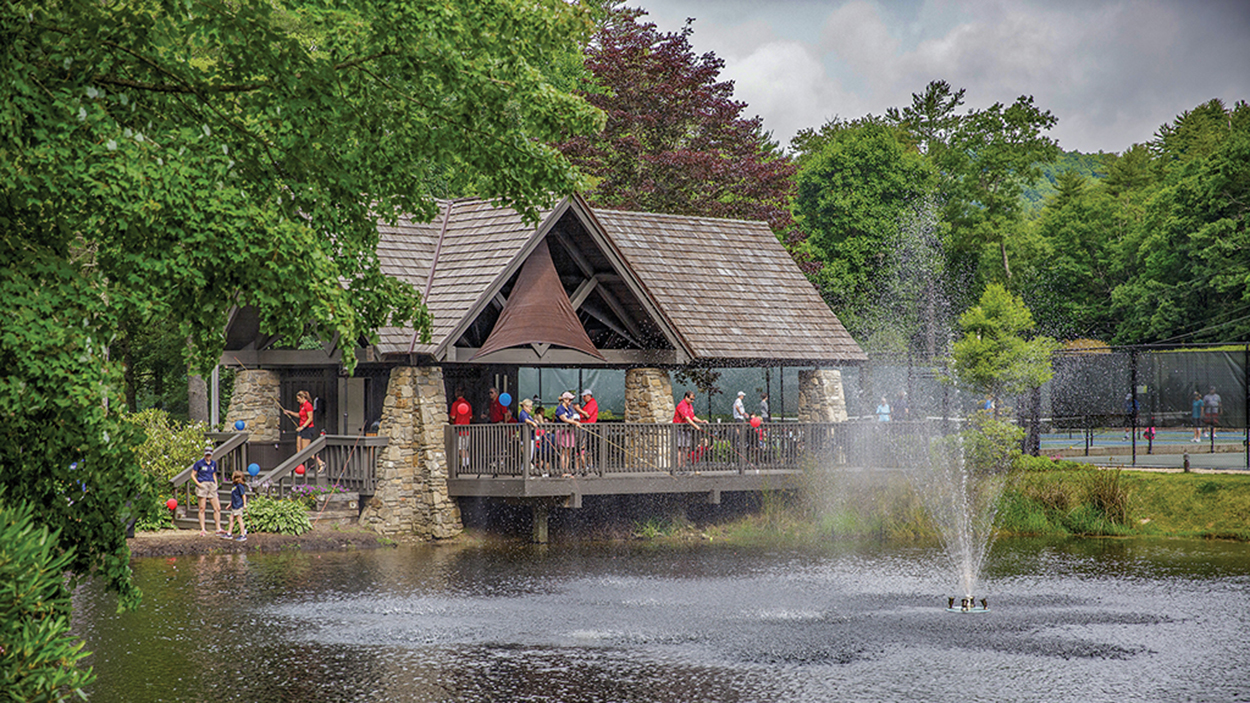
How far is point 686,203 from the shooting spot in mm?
40344

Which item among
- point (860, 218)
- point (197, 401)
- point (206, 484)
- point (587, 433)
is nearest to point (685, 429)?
point (587, 433)

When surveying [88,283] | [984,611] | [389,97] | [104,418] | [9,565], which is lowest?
[984,611]

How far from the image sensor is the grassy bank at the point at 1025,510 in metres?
26.2

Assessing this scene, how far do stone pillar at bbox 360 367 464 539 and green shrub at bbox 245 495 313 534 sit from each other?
1.43m

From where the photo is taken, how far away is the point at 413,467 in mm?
25172

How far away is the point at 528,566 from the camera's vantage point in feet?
72.0

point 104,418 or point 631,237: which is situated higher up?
point 631,237

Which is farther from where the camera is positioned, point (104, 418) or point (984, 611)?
point (984, 611)

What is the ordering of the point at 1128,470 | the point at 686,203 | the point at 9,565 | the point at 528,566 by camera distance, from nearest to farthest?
the point at 9,565, the point at 528,566, the point at 1128,470, the point at 686,203

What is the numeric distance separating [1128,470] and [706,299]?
10680mm

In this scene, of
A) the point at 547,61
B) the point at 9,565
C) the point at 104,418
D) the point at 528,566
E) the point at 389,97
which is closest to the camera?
the point at 9,565

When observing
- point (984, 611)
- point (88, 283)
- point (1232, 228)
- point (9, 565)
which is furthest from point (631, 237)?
point (1232, 228)

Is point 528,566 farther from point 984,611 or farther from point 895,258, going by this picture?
point 895,258

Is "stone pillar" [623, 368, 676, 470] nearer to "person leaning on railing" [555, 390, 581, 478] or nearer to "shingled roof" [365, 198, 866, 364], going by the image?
"shingled roof" [365, 198, 866, 364]
